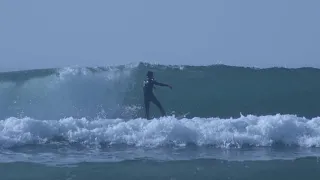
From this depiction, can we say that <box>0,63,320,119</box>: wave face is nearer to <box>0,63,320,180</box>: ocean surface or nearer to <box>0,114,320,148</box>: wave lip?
<box>0,63,320,180</box>: ocean surface

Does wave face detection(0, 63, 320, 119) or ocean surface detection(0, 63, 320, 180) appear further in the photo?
wave face detection(0, 63, 320, 119)

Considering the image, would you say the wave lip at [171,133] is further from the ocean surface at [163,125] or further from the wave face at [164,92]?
the wave face at [164,92]

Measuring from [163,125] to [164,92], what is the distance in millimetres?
5799

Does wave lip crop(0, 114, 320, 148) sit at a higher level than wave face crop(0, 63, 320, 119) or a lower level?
lower

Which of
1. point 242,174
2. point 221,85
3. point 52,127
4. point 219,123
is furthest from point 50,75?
point 242,174

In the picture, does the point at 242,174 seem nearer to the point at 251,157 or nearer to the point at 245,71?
the point at 251,157

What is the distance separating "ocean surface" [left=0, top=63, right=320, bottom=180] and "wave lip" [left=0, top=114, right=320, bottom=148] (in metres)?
0.02

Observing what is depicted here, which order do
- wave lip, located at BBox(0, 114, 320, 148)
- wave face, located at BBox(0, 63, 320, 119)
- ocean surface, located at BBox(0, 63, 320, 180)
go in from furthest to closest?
wave face, located at BBox(0, 63, 320, 119) → wave lip, located at BBox(0, 114, 320, 148) → ocean surface, located at BBox(0, 63, 320, 180)

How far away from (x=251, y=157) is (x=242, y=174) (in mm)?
1363

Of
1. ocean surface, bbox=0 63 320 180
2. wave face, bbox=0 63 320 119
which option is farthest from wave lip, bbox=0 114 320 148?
wave face, bbox=0 63 320 119

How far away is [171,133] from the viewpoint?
459 inches

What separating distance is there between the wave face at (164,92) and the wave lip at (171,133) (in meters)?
3.75

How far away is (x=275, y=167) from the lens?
9148 mm

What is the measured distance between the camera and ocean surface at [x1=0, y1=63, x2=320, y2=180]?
30.1 feet
